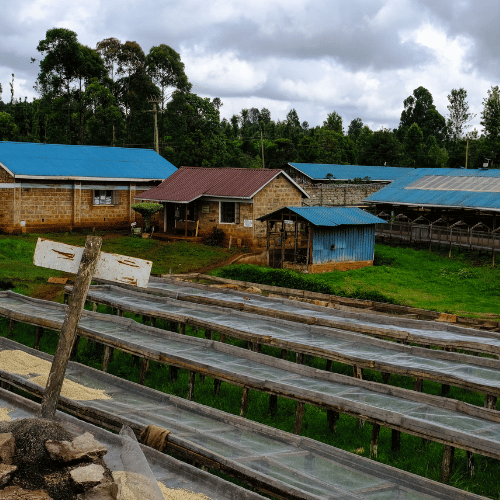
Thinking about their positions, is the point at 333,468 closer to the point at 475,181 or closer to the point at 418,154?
the point at 475,181

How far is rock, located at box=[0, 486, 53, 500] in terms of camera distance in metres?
5.37

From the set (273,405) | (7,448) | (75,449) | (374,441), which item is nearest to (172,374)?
(273,405)

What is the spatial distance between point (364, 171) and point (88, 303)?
128 ft

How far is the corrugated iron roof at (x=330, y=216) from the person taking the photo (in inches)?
1072

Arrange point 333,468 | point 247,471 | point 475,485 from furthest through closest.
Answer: point 475,485, point 333,468, point 247,471

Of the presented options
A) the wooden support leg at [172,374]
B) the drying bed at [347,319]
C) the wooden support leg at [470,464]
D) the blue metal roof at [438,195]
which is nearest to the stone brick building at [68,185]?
the blue metal roof at [438,195]

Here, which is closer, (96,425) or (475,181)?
(96,425)

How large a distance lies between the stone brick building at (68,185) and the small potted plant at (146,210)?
2338 millimetres

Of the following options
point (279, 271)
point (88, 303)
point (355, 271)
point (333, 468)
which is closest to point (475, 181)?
point (355, 271)

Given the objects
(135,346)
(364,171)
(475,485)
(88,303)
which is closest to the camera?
(475,485)

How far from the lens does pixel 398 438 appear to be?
9.05m

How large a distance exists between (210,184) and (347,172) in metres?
22.9

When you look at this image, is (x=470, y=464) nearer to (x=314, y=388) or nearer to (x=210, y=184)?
(x=314, y=388)

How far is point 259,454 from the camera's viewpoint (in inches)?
284
